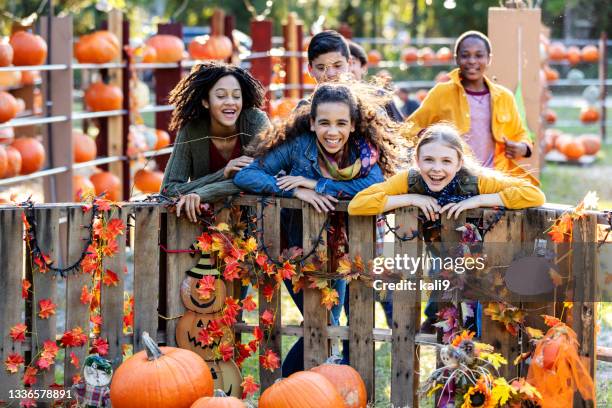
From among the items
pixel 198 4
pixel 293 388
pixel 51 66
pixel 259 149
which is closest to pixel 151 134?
pixel 51 66

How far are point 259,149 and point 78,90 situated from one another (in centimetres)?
2494

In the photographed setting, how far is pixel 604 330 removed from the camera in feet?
22.9

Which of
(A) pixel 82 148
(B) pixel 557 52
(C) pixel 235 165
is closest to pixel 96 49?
(A) pixel 82 148

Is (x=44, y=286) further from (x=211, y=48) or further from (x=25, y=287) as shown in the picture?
(x=211, y=48)

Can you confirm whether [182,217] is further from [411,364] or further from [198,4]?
[198,4]

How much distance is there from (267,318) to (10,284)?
1.14 metres

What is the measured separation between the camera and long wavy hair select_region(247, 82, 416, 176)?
15.7 feet

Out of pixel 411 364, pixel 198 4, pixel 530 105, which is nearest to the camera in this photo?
pixel 411 364

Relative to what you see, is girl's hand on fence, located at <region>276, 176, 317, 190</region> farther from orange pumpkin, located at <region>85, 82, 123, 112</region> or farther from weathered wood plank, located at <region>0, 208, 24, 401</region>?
orange pumpkin, located at <region>85, 82, 123, 112</region>

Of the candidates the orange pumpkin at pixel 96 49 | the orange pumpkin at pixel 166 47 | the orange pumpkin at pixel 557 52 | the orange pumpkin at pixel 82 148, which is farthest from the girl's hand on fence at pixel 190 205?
the orange pumpkin at pixel 557 52

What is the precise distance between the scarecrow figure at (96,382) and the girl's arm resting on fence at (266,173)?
990 millimetres

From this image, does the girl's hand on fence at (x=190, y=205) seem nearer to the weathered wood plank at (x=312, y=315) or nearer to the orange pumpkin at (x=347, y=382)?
the weathered wood plank at (x=312, y=315)

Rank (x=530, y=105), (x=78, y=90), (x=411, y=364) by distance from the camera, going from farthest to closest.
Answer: (x=78, y=90) → (x=530, y=105) → (x=411, y=364)

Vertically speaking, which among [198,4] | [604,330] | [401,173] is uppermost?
[198,4]
